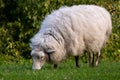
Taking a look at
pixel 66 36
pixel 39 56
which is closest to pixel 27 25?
pixel 66 36

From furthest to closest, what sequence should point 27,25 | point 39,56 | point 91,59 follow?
point 27,25
point 91,59
point 39,56

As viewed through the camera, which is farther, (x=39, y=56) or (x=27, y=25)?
(x=27, y=25)

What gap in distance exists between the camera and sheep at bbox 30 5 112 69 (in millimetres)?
13305

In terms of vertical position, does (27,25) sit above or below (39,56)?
above

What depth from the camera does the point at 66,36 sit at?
536 inches

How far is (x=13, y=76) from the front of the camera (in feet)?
35.9

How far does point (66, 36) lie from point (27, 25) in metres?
7.39

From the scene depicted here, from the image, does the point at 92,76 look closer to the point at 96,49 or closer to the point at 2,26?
the point at 96,49

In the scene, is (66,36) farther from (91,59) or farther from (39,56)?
(91,59)

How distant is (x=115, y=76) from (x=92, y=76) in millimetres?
495

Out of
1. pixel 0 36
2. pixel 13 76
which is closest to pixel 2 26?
pixel 0 36

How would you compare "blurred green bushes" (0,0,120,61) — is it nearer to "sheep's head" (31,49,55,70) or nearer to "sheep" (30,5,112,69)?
"sheep" (30,5,112,69)

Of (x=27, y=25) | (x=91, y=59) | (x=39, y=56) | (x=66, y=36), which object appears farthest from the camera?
(x=27, y=25)

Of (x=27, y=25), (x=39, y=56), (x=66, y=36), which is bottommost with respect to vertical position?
(x=39, y=56)
